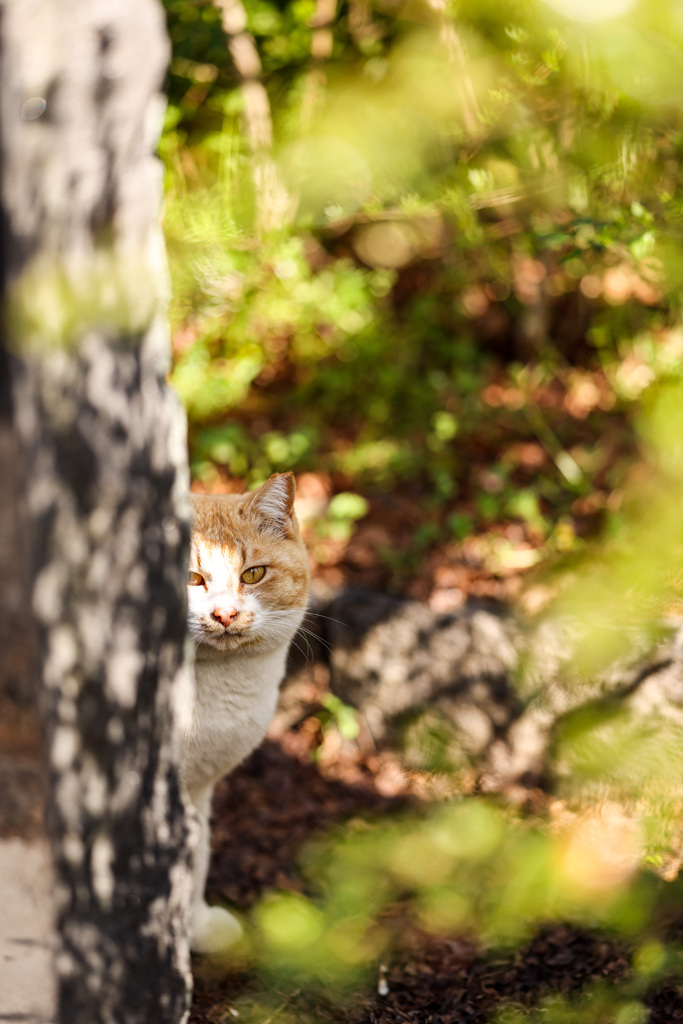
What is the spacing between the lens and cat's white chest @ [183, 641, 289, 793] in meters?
1.79

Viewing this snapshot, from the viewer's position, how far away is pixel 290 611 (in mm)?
1930

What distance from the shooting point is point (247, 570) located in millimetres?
1916

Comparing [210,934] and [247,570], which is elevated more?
[247,570]

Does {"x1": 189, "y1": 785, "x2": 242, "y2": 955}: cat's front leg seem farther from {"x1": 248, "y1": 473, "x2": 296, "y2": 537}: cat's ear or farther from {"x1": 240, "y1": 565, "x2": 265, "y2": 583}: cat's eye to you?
{"x1": 248, "y1": 473, "x2": 296, "y2": 537}: cat's ear

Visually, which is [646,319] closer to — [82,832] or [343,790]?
[343,790]

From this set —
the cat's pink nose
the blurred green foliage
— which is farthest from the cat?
the blurred green foliage

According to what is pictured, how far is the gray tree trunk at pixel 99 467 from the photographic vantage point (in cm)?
90

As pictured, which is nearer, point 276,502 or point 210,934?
point 276,502

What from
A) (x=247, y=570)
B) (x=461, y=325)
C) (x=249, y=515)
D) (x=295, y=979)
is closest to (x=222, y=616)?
(x=247, y=570)

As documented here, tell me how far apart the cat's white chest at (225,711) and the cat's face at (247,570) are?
0.20ft

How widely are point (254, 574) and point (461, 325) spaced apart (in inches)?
123

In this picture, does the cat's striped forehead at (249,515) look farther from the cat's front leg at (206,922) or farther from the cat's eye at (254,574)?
the cat's front leg at (206,922)

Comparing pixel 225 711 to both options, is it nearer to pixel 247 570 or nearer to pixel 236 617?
pixel 236 617

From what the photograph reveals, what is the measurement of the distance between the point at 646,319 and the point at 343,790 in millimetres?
3077
